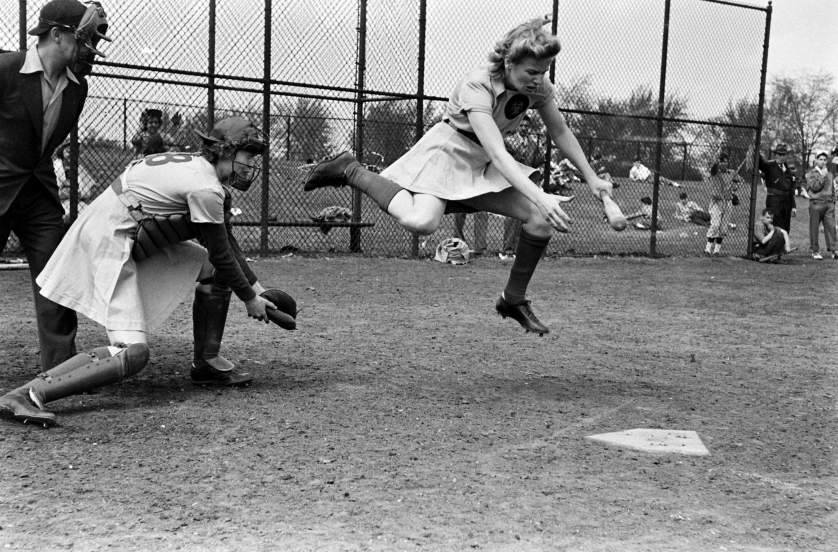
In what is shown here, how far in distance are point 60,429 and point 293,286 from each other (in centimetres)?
572

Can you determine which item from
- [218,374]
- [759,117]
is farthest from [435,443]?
[759,117]

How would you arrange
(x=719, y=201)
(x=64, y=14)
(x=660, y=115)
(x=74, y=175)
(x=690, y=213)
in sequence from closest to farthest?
(x=64, y=14) < (x=74, y=175) < (x=660, y=115) < (x=719, y=201) < (x=690, y=213)

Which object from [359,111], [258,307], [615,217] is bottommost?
[258,307]

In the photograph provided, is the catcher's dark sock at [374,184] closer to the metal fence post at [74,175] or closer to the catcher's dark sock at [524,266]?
the catcher's dark sock at [524,266]

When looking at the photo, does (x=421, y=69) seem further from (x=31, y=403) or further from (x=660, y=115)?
(x=31, y=403)

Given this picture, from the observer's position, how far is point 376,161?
13742 millimetres

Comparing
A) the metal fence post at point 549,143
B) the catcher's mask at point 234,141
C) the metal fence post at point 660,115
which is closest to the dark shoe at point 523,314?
the catcher's mask at point 234,141

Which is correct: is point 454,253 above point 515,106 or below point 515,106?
below

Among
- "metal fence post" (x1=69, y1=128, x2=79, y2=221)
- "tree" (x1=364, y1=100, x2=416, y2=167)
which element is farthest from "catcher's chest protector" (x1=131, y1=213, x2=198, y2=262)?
"tree" (x1=364, y1=100, x2=416, y2=167)

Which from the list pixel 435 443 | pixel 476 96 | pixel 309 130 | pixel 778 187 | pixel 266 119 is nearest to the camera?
pixel 435 443

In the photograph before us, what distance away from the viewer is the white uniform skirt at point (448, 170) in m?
5.34

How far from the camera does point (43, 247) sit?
16.7 feet

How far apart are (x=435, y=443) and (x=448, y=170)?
1.73 m

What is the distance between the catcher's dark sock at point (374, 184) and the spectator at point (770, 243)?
12.1 m
